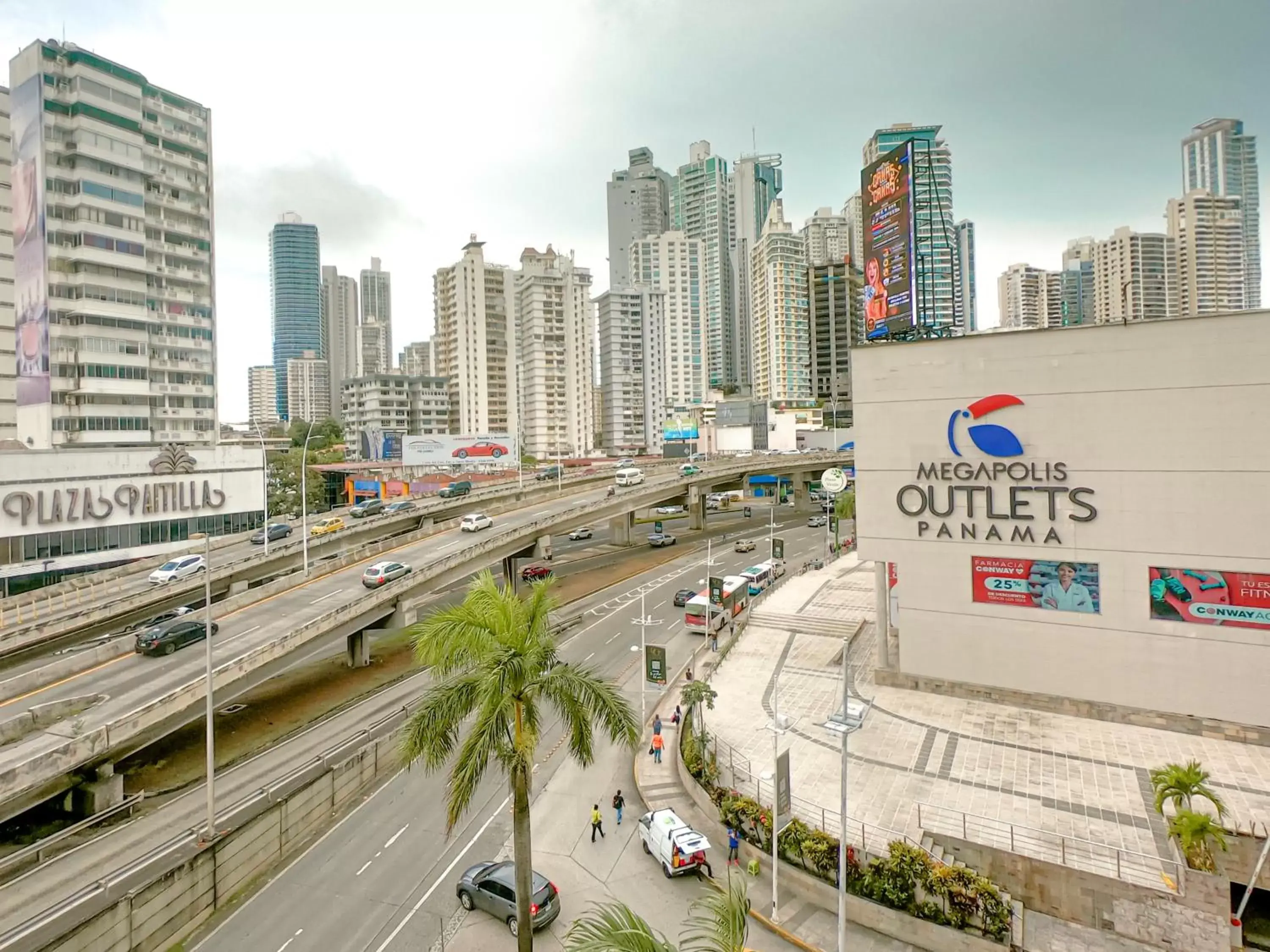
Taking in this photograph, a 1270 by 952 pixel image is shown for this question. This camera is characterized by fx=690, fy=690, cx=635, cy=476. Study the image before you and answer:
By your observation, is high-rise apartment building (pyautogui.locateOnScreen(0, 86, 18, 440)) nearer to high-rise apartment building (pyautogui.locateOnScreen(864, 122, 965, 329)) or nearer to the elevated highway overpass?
the elevated highway overpass

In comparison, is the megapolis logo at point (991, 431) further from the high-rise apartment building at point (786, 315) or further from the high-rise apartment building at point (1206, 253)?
the high-rise apartment building at point (1206, 253)

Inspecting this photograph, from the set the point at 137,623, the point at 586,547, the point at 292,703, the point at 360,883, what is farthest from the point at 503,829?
the point at 586,547

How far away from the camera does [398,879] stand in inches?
748

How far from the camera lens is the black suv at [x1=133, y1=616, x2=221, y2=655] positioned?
96.3 feet

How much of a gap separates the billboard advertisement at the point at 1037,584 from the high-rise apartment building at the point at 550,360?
10354 cm

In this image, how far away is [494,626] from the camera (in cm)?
1225

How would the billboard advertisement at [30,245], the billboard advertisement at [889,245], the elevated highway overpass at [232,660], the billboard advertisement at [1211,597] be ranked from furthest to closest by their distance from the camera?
the billboard advertisement at [30,245] < the billboard advertisement at [889,245] < the billboard advertisement at [1211,597] < the elevated highway overpass at [232,660]

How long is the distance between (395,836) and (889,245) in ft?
128

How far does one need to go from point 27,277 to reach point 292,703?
53154 mm

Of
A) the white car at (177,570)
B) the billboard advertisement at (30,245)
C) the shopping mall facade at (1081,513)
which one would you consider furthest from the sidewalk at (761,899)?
the billboard advertisement at (30,245)

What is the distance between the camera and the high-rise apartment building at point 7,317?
63.5 meters

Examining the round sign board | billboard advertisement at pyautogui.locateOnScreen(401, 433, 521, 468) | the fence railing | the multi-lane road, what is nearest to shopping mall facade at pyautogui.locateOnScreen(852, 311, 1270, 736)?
the fence railing

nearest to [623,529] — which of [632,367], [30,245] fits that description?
[30,245]

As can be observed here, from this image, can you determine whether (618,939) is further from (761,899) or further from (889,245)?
(889,245)
